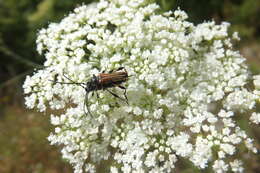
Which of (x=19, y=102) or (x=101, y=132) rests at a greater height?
(x=19, y=102)

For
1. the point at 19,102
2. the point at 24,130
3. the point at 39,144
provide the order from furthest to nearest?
the point at 19,102, the point at 24,130, the point at 39,144

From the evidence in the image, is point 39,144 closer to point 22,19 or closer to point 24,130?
point 24,130

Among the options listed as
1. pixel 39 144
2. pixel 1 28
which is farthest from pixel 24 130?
pixel 1 28

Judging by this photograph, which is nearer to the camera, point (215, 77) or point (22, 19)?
point (215, 77)

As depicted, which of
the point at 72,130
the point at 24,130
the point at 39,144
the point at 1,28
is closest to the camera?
the point at 72,130

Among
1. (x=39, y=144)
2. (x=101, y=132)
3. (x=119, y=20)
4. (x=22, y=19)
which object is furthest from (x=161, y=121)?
(x=22, y=19)

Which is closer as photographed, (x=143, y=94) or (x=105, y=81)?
(x=105, y=81)

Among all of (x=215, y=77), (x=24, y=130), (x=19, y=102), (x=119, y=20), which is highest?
(x=19, y=102)
